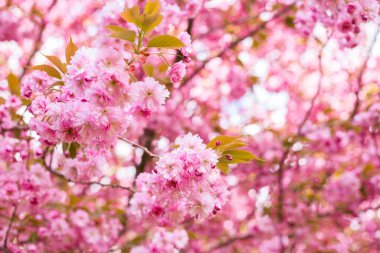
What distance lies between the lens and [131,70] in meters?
1.91

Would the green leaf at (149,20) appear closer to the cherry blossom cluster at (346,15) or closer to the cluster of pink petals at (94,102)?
the cluster of pink petals at (94,102)

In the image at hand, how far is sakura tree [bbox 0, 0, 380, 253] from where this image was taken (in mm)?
1944

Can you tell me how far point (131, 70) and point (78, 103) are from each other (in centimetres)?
27

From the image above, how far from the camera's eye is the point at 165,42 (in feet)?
6.38

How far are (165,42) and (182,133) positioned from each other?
3.30 m

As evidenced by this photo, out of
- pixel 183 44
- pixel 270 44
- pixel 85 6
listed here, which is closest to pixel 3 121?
pixel 183 44

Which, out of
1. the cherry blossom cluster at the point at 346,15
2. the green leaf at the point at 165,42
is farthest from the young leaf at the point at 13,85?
the cherry blossom cluster at the point at 346,15

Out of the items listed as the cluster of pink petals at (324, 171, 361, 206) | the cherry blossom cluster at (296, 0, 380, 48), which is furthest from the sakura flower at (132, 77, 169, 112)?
the cluster of pink petals at (324, 171, 361, 206)

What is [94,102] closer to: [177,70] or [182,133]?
[177,70]

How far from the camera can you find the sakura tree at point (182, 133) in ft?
6.38

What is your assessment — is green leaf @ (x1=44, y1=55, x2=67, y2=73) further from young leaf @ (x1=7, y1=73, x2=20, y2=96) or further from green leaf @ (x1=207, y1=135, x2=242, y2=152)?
young leaf @ (x1=7, y1=73, x2=20, y2=96)

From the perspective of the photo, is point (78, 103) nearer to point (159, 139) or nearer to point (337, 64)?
point (159, 139)

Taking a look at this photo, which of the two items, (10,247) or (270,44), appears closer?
(10,247)

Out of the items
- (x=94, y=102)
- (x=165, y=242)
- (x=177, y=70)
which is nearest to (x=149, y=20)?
(x=177, y=70)
